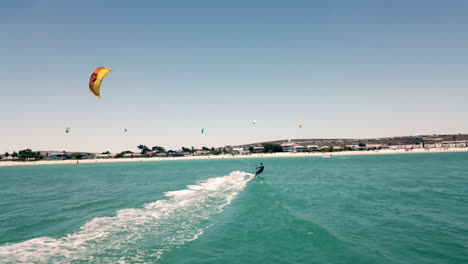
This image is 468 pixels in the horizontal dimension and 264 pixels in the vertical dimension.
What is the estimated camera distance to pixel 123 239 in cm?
1340

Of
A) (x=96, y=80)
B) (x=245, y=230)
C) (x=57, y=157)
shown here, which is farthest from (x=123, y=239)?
(x=57, y=157)

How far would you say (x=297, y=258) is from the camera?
10.8 metres

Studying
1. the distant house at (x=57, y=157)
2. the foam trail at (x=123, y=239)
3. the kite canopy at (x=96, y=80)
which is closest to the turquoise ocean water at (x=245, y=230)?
the foam trail at (x=123, y=239)

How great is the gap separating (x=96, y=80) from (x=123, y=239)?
1104 centimetres

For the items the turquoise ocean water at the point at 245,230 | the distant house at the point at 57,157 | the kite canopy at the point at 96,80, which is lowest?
the turquoise ocean water at the point at 245,230

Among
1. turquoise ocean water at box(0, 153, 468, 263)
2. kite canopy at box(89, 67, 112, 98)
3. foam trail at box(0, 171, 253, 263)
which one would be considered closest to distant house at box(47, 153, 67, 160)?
turquoise ocean water at box(0, 153, 468, 263)

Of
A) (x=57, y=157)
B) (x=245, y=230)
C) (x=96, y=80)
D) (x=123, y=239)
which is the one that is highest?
(x=96, y=80)

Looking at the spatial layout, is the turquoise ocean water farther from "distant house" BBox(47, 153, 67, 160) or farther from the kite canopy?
"distant house" BBox(47, 153, 67, 160)

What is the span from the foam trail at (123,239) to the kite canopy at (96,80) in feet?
29.6

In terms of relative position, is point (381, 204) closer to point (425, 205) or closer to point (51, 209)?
point (425, 205)

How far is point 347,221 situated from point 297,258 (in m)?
6.66

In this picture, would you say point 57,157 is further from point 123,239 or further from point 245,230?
point 245,230

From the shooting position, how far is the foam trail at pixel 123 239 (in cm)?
1133

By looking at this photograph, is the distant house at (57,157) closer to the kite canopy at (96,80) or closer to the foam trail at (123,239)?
the foam trail at (123,239)
